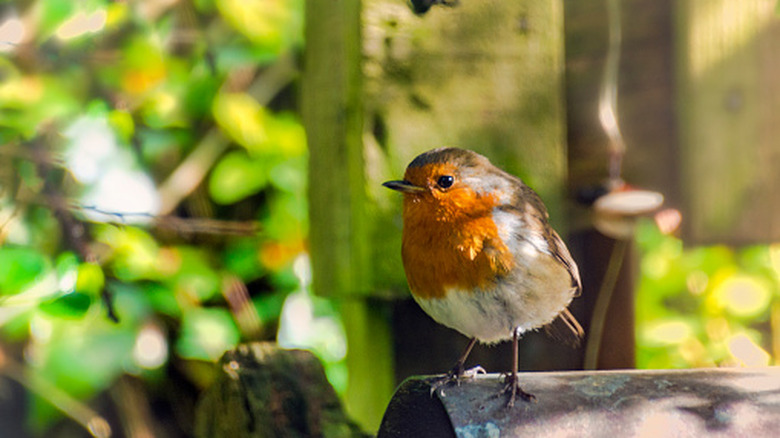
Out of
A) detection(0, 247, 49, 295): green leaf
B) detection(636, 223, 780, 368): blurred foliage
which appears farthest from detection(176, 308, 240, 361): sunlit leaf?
detection(636, 223, 780, 368): blurred foliage

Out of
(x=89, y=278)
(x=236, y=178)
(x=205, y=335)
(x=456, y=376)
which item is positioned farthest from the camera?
(x=236, y=178)

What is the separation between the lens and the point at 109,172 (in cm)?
233

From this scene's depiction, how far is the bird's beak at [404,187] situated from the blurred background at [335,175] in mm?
62

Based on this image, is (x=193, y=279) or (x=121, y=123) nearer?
(x=121, y=123)

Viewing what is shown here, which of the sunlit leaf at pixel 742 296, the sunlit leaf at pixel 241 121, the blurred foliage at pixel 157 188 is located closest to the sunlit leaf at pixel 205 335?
the blurred foliage at pixel 157 188

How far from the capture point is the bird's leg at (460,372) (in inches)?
44.5

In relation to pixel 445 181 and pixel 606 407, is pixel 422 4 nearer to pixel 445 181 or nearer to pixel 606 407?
pixel 445 181

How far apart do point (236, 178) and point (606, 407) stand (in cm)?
169

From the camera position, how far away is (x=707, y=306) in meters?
2.89

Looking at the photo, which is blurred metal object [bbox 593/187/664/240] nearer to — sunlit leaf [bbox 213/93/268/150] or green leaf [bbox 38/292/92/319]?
green leaf [bbox 38/292/92/319]

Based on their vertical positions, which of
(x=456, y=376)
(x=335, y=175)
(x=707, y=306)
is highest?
(x=335, y=175)

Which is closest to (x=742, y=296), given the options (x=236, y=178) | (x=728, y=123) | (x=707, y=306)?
(x=707, y=306)

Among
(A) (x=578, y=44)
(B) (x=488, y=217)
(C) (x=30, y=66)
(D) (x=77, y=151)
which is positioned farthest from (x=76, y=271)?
(A) (x=578, y=44)

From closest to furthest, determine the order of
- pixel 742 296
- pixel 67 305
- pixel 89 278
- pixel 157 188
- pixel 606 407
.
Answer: pixel 606 407 → pixel 67 305 → pixel 89 278 → pixel 157 188 → pixel 742 296
